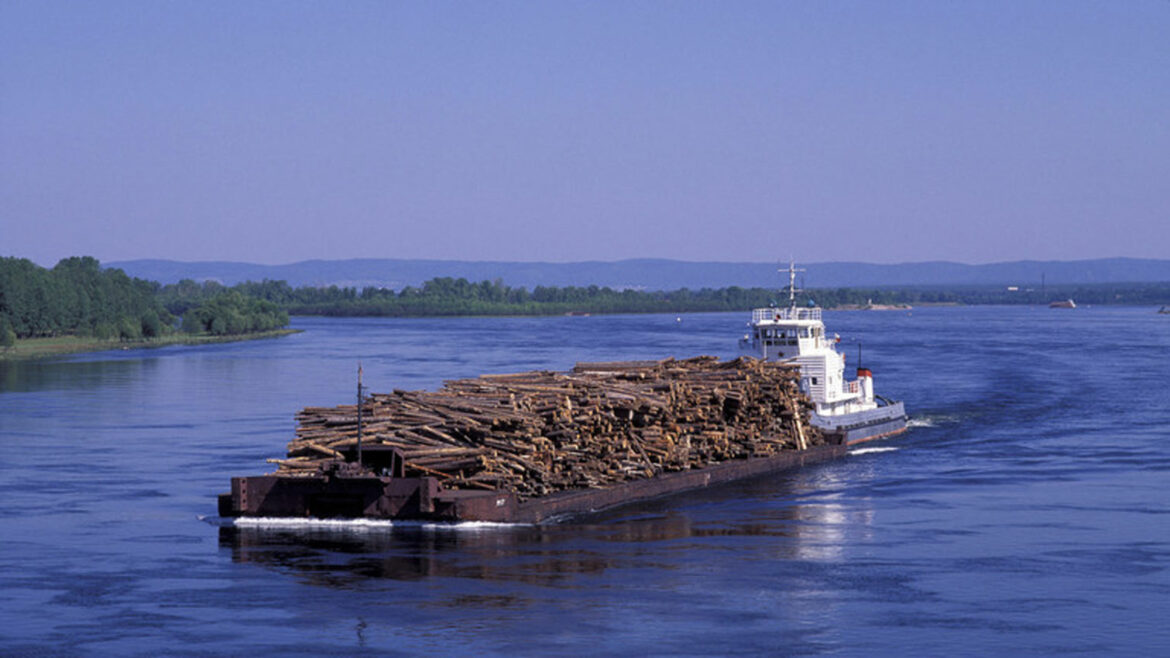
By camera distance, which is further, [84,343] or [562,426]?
[84,343]

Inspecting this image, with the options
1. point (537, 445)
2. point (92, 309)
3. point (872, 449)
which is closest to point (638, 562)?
point (537, 445)

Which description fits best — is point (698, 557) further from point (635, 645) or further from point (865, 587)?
point (635, 645)

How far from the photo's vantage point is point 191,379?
95562mm

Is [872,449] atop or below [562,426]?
below

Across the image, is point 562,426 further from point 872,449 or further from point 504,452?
point 872,449

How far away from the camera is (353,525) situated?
35.8m

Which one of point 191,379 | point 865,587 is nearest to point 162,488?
point 865,587

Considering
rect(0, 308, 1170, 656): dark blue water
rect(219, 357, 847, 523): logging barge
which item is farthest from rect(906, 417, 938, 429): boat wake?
rect(219, 357, 847, 523): logging barge

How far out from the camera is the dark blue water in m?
25.9

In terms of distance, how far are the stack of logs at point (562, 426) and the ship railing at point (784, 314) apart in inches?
377

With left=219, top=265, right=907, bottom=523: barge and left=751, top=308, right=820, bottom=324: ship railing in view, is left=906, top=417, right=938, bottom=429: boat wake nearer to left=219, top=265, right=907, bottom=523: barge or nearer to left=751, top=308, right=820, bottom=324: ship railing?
left=751, top=308, right=820, bottom=324: ship railing

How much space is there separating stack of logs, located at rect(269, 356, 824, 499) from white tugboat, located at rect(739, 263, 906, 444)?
8.13 meters

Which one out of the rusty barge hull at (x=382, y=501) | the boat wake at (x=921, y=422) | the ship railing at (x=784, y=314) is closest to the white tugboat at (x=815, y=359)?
the ship railing at (x=784, y=314)

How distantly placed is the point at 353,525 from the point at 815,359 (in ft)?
92.8
